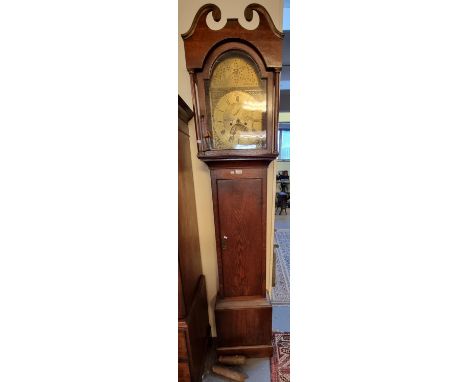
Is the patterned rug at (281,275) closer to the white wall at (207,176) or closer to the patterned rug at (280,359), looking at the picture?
the patterned rug at (280,359)

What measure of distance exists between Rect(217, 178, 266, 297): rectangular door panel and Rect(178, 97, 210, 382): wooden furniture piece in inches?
6.3

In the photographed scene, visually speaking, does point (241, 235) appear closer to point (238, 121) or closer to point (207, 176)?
point (207, 176)

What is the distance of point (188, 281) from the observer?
103 cm

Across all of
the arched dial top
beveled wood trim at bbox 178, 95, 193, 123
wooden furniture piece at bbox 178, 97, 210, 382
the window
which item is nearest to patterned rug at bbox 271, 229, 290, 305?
wooden furniture piece at bbox 178, 97, 210, 382

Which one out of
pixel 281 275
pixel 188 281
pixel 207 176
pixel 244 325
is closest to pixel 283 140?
pixel 281 275

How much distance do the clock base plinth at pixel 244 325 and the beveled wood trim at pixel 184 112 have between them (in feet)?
3.29

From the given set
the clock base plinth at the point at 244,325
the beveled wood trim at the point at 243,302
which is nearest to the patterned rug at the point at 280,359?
the clock base plinth at the point at 244,325

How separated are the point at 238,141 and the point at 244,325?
3.37ft

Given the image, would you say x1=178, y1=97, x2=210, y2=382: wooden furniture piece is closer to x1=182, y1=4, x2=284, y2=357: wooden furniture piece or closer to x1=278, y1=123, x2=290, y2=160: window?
Result: x1=182, y1=4, x2=284, y2=357: wooden furniture piece

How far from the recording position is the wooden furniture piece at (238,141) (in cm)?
93
